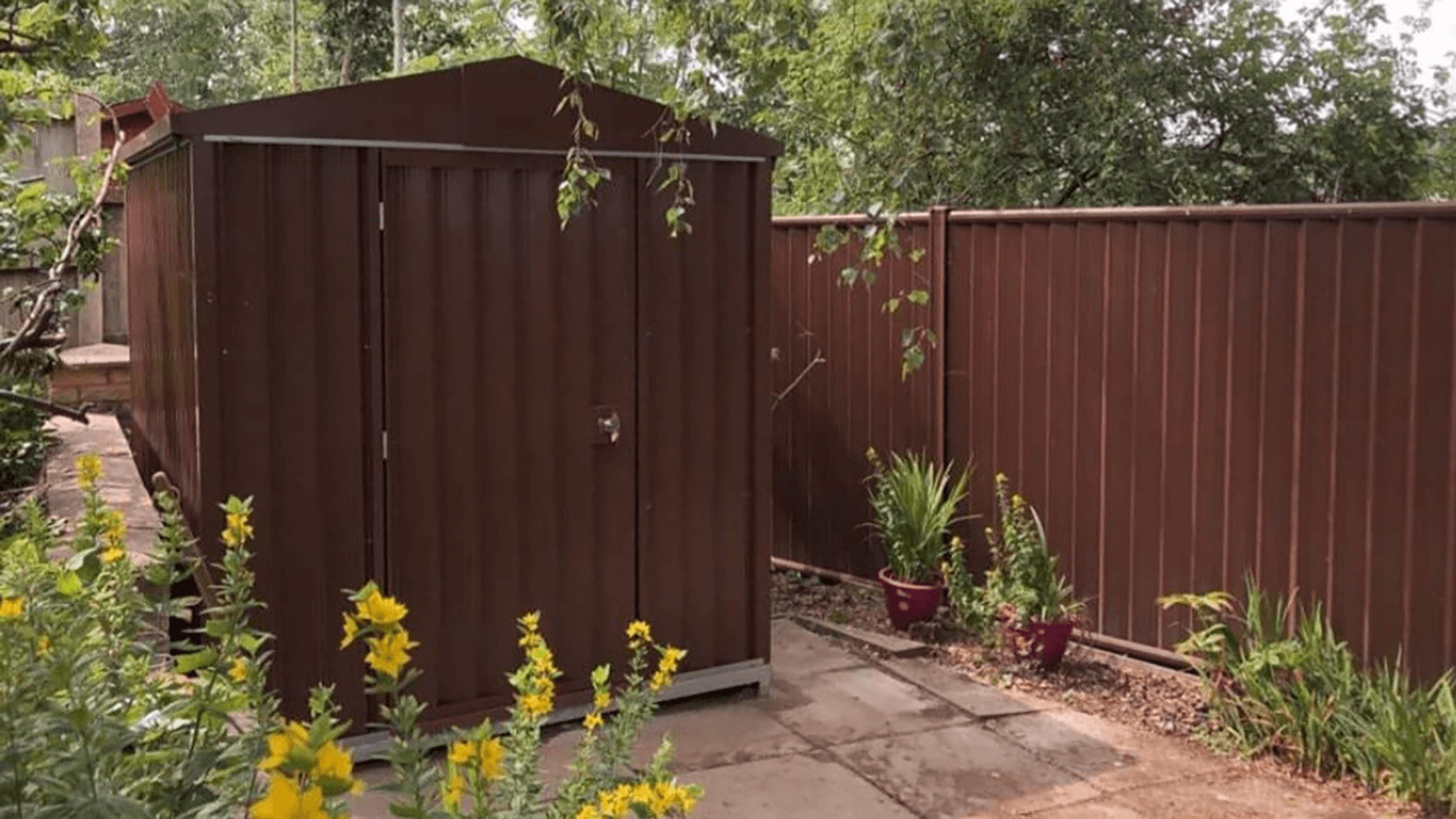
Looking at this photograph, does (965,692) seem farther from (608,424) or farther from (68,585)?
(68,585)

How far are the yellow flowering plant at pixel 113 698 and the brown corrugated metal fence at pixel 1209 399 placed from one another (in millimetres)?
3855

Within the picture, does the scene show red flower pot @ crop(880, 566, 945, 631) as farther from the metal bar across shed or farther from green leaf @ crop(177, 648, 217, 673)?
green leaf @ crop(177, 648, 217, 673)

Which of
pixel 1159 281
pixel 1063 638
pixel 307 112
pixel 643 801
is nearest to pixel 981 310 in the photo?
pixel 1159 281

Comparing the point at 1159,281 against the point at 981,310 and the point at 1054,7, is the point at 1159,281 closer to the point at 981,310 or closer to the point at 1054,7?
the point at 981,310

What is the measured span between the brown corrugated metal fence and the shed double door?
197 cm

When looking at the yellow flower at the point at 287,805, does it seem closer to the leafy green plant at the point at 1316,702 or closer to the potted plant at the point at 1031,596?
the leafy green plant at the point at 1316,702

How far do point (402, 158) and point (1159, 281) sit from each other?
2.91 metres

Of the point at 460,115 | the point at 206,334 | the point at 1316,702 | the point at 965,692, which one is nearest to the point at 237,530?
the point at 206,334

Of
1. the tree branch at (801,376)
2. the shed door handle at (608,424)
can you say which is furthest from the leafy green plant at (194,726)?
the tree branch at (801,376)

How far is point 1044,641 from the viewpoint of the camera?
18.2 feet

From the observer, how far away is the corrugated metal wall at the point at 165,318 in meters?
4.41

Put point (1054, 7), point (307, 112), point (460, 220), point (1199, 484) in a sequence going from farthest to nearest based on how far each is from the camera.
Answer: point (1054, 7), point (1199, 484), point (460, 220), point (307, 112)

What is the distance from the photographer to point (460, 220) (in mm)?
4574

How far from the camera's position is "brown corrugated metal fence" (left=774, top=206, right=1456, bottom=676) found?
181 inches
